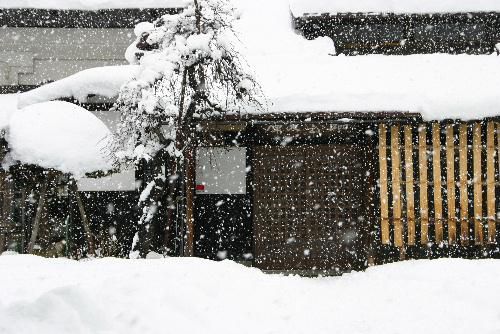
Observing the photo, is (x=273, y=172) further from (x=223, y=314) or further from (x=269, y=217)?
(x=223, y=314)

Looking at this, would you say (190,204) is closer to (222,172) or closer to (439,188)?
(222,172)

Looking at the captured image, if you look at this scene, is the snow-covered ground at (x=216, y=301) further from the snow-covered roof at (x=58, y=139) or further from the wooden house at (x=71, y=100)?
the wooden house at (x=71, y=100)

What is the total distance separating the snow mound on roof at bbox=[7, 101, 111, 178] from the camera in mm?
7523

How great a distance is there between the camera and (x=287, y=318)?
466 cm

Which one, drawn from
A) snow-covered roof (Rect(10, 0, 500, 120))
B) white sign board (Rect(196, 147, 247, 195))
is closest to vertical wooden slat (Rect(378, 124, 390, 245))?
snow-covered roof (Rect(10, 0, 500, 120))

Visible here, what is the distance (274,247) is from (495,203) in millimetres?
4316

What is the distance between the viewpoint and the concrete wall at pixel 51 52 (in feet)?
34.9

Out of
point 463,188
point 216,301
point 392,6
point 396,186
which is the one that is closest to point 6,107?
point 216,301

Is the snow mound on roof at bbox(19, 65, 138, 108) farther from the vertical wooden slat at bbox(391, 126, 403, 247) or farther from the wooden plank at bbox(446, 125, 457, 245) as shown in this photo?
the wooden plank at bbox(446, 125, 457, 245)

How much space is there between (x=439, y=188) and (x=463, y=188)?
1.55 feet

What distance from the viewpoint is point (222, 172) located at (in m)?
9.28

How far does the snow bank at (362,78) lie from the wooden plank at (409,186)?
0.64 meters

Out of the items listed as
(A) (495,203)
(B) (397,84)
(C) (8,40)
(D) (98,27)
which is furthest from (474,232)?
(C) (8,40)

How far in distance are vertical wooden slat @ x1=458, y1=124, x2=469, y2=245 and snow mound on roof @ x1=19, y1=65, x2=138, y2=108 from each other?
255 inches
